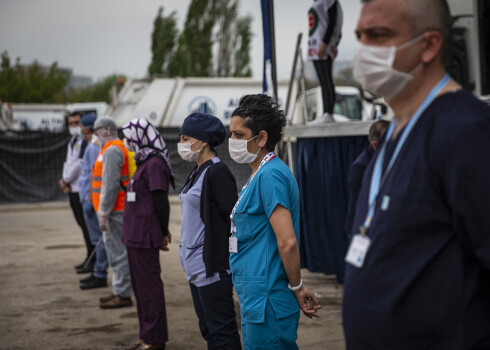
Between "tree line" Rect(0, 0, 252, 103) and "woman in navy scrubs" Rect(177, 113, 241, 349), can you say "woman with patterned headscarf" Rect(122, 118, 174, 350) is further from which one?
"tree line" Rect(0, 0, 252, 103)

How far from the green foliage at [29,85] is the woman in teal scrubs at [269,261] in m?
40.3

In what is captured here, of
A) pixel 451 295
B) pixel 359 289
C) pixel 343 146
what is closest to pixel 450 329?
pixel 451 295

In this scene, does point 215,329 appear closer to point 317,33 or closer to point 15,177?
point 317,33

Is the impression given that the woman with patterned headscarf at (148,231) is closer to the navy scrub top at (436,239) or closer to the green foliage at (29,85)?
the navy scrub top at (436,239)

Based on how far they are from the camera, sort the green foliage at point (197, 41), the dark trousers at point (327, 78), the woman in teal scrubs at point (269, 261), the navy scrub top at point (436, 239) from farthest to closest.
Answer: the green foliage at point (197, 41) < the dark trousers at point (327, 78) < the woman in teal scrubs at point (269, 261) < the navy scrub top at point (436, 239)

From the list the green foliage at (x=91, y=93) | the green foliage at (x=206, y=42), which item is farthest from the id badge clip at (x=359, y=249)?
the green foliage at (x=91, y=93)

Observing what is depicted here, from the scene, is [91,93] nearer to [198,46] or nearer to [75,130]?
[198,46]

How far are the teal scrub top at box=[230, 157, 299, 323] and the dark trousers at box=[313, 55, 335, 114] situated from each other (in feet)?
13.7

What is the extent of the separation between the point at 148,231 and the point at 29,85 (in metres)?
42.5

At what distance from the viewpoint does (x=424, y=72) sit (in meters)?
1.66

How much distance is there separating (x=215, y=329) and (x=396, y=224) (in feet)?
7.45

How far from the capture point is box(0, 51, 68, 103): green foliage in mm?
40031

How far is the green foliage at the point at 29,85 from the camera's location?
40031mm

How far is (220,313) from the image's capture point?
3.64 meters
